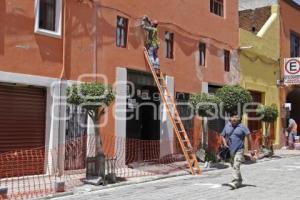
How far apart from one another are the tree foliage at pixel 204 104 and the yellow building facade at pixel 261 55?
6599 millimetres

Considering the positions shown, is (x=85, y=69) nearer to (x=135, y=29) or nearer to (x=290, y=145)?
(x=135, y=29)

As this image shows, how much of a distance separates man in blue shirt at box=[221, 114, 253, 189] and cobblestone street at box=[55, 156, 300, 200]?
27cm

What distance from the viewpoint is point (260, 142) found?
2364cm

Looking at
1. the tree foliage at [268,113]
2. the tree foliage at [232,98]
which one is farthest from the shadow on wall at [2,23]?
the tree foliage at [268,113]

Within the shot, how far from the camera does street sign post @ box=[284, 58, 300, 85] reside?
1050 inches

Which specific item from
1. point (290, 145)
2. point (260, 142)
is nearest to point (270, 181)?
point (260, 142)

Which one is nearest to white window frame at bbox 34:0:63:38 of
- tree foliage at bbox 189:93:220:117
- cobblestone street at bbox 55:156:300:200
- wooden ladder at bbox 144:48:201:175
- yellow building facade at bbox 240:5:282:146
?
wooden ladder at bbox 144:48:201:175

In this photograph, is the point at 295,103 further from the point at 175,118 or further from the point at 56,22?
the point at 56,22

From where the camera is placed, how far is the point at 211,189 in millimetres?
12133

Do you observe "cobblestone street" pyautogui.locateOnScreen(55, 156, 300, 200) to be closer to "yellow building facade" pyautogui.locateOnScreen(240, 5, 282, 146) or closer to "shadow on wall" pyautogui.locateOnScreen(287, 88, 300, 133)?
"yellow building facade" pyautogui.locateOnScreen(240, 5, 282, 146)

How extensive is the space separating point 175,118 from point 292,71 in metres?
11.5

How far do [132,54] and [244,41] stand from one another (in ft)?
28.5

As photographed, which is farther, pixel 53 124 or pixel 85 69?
pixel 85 69

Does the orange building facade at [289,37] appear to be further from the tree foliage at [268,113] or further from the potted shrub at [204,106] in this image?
the potted shrub at [204,106]
